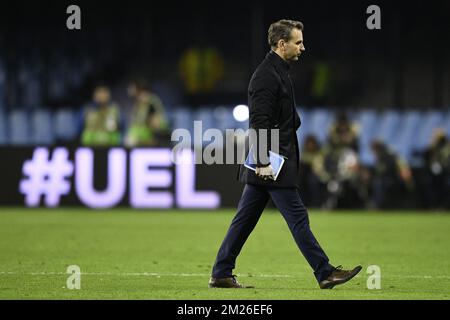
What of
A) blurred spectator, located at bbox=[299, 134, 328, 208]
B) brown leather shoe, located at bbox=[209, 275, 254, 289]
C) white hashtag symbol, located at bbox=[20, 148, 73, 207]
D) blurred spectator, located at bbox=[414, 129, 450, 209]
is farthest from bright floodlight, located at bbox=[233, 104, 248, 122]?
brown leather shoe, located at bbox=[209, 275, 254, 289]

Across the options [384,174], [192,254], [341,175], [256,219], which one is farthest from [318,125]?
[256,219]

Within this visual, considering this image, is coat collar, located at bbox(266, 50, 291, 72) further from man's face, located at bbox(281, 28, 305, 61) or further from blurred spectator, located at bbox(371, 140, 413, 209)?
blurred spectator, located at bbox(371, 140, 413, 209)

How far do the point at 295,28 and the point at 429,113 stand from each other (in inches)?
656

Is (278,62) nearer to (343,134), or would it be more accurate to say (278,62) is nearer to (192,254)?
(192,254)

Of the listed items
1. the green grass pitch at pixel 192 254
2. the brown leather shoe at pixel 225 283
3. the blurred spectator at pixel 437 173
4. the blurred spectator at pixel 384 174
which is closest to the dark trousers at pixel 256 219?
the brown leather shoe at pixel 225 283

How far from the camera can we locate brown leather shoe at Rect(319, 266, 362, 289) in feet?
30.2

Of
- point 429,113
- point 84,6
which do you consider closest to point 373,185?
point 429,113

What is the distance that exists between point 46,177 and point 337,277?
41.4ft

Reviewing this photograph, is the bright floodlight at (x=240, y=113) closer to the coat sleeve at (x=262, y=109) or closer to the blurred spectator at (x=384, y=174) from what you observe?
the blurred spectator at (x=384, y=174)

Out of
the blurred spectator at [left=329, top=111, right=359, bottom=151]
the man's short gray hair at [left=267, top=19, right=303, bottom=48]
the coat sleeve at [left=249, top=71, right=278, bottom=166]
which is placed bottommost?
the blurred spectator at [left=329, top=111, right=359, bottom=151]

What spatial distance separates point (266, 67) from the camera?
30.7ft

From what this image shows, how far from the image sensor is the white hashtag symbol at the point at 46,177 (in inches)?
827

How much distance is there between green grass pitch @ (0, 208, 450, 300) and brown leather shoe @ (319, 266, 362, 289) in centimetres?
9

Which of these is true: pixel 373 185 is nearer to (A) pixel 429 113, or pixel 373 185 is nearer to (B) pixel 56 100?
(A) pixel 429 113
